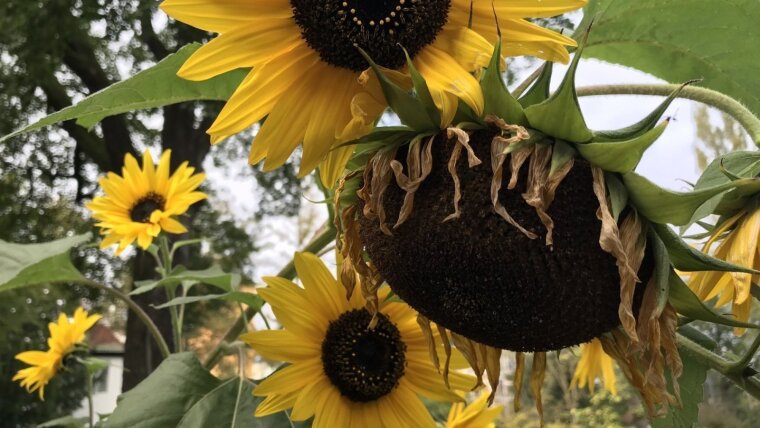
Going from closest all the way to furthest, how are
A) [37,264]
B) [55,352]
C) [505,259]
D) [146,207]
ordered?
1. [505,259]
2. [37,264]
3. [146,207]
4. [55,352]

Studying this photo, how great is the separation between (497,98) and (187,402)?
42cm

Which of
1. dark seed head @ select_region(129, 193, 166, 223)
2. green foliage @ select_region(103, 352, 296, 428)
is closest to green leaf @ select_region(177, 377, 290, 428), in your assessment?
green foliage @ select_region(103, 352, 296, 428)

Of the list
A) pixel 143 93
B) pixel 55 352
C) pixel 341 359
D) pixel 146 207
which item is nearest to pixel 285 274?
pixel 341 359

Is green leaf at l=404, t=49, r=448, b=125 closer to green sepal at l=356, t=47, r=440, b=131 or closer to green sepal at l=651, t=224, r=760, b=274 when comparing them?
green sepal at l=356, t=47, r=440, b=131

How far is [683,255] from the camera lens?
335 millimetres

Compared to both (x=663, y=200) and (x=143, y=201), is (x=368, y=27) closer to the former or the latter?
(x=663, y=200)

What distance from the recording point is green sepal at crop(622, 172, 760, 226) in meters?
0.31

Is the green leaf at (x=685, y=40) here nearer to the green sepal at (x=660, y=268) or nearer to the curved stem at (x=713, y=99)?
the curved stem at (x=713, y=99)

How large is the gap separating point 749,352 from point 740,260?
5 cm

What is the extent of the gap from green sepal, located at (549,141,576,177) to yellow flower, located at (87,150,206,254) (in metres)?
0.78

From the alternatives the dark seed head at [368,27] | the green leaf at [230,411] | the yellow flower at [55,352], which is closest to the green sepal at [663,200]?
the dark seed head at [368,27]

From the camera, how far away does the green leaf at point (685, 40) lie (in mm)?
461

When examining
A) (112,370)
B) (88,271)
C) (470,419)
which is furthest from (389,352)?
(112,370)

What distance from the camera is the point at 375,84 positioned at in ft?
1.10
